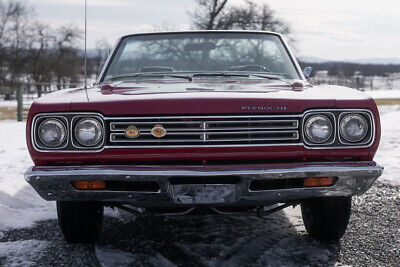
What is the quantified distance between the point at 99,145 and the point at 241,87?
0.99 m

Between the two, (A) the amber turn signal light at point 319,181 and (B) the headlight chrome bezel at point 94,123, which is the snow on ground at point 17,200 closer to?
(B) the headlight chrome bezel at point 94,123

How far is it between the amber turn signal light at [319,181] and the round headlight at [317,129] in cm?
21

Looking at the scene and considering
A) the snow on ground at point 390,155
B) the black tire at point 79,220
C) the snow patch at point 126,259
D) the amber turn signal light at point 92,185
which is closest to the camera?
the amber turn signal light at point 92,185

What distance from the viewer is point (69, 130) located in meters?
2.76

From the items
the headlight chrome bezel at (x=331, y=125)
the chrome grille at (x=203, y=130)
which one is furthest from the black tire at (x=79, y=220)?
the headlight chrome bezel at (x=331, y=125)

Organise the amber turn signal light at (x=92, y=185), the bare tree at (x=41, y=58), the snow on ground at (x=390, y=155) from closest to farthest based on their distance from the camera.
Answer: the amber turn signal light at (x=92, y=185) < the snow on ground at (x=390, y=155) < the bare tree at (x=41, y=58)

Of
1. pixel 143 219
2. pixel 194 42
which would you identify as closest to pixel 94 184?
pixel 143 219

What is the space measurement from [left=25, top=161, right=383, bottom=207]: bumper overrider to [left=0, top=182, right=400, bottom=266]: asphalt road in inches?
20.2

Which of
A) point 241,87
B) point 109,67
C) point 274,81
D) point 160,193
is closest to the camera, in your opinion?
→ point 160,193

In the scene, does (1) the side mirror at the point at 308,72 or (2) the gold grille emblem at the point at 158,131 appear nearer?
(2) the gold grille emblem at the point at 158,131

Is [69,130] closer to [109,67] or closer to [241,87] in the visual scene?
[241,87]

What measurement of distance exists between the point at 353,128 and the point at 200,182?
0.95 m

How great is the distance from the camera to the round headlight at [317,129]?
9.16 ft

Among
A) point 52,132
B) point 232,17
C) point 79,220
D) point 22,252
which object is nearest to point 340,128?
point 52,132
